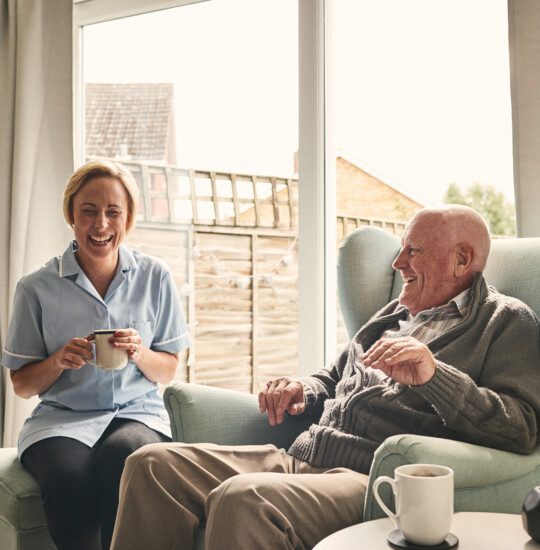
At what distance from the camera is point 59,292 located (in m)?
2.29

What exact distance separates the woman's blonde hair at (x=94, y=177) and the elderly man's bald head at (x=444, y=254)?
0.88m

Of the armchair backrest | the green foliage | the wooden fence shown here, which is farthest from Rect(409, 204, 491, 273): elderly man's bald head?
the wooden fence

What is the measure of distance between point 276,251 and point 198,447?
1.32 meters

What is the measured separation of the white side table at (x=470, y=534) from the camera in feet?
4.27

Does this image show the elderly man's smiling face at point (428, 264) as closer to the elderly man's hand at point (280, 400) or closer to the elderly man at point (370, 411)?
the elderly man at point (370, 411)

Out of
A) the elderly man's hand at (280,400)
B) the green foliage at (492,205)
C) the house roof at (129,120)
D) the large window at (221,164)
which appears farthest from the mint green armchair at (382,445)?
the house roof at (129,120)

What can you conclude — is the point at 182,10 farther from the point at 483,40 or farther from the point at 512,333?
the point at 512,333

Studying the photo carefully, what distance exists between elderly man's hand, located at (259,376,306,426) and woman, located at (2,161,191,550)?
38 centimetres

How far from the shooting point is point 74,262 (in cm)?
231

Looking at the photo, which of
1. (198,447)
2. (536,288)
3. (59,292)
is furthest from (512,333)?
(59,292)

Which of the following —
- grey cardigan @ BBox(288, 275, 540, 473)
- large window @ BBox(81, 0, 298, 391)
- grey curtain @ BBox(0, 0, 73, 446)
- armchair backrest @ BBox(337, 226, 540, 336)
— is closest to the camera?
grey cardigan @ BBox(288, 275, 540, 473)

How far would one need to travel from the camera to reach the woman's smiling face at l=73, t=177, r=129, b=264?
2.29 meters

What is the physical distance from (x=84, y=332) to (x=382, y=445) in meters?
1.10

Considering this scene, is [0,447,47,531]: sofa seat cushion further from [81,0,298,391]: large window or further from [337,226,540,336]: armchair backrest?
[81,0,298,391]: large window
